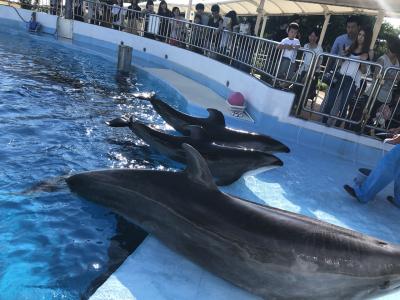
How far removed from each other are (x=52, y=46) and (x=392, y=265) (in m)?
18.7

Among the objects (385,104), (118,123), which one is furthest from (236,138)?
(385,104)

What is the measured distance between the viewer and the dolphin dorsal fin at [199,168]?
3896 millimetres

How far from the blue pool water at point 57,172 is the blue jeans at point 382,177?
3.23 metres

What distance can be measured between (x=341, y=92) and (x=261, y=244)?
21.9 feet

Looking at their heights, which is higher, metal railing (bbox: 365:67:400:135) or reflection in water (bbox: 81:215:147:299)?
metal railing (bbox: 365:67:400:135)

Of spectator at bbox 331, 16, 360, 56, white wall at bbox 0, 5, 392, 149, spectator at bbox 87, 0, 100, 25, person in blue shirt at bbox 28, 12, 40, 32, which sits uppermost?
spectator at bbox 331, 16, 360, 56

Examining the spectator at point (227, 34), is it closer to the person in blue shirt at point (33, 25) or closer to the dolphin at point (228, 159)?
the dolphin at point (228, 159)

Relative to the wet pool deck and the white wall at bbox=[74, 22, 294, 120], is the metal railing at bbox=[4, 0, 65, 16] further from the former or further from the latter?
the wet pool deck

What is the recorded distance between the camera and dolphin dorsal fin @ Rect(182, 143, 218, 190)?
390cm

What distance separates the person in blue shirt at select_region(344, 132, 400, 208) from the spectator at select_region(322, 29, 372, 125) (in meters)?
2.97

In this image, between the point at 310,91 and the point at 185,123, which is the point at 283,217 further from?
the point at 310,91

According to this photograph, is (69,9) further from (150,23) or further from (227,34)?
(227,34)

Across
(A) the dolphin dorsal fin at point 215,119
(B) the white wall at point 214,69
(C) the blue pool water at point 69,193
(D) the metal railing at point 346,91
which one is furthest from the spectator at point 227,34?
(A) the dolphin dorsal fin at point 215,119

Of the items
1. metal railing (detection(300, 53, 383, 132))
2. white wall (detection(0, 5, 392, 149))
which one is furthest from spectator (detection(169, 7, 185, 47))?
metal railing (detection(300, 53, 383, 132))
